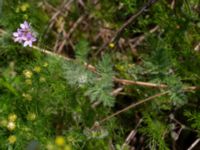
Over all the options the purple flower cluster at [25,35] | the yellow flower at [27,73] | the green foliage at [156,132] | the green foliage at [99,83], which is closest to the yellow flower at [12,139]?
the green foliage at [99,83]

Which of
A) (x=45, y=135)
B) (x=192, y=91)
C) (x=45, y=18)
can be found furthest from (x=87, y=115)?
(x=45, y=18)

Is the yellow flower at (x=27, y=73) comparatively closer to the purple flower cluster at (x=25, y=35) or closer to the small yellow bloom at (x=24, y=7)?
the purple flower cluster at (x=25, y=35)

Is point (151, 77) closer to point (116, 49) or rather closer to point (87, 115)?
point (87, 115)

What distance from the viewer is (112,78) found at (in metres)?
1.62

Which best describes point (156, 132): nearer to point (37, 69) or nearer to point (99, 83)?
point (99, 83)

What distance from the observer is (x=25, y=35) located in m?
1.73

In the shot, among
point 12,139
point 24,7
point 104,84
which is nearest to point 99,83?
point 104,84

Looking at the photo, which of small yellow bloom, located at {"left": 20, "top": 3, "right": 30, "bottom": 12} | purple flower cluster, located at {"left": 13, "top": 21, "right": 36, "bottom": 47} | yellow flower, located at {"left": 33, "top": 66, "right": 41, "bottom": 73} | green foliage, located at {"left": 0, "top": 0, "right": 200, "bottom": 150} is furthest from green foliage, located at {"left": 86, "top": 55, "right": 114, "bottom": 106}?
small yellow bloom, located at {"left": 20, "top": 3, "right": 30, "bottom": 12}

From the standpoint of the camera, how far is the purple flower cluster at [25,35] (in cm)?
173

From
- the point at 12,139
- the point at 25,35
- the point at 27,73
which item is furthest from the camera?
the point at 25,35

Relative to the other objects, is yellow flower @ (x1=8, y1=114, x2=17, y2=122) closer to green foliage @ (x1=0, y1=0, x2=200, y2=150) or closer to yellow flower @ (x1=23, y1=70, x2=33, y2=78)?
green foliage @ (x1=0, y1=0, x2=200, y2=150)

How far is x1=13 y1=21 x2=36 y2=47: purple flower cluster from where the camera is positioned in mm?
1728

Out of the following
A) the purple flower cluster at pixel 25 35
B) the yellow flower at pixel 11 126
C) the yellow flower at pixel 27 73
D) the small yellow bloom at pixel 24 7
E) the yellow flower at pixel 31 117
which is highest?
the small yellow bloom at pixel 24 7

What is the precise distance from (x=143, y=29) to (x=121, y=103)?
40 cm
